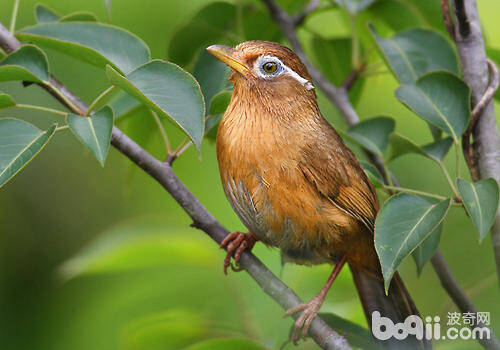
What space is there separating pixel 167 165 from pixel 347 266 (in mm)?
1383

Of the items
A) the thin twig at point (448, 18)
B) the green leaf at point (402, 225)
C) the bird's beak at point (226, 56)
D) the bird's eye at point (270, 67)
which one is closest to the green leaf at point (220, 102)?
the bird's beak at point (226, 56)

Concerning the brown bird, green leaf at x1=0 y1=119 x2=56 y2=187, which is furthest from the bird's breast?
green leaf at x1=0 y1=119 x2=56 y2=187

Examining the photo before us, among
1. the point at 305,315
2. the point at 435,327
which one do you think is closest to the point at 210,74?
the point at 305,315

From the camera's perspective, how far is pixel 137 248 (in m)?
3.15

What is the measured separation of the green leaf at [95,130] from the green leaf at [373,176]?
3.55 feet

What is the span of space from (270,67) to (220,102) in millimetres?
425

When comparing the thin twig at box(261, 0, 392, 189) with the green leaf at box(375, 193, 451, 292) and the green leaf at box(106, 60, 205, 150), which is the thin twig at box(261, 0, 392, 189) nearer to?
the green leaf at box(375, 193, 451, 292)

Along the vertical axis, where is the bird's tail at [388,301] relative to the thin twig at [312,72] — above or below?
below

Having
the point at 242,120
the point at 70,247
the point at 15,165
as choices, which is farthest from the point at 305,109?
the point at 70,247

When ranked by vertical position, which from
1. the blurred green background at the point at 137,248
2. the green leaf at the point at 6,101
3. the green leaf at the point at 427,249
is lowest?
the blurred green background at the point at 137,248

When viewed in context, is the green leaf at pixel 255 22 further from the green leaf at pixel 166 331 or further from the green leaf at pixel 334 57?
the green leaf at pixel 166 331

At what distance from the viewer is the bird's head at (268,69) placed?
2.97 meters

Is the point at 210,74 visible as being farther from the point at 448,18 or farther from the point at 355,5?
the point at 448,18

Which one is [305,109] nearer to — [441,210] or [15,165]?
[441,210]
